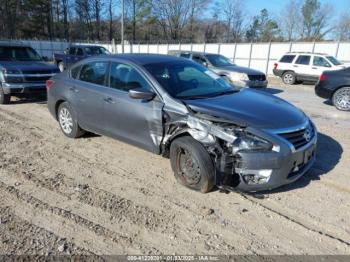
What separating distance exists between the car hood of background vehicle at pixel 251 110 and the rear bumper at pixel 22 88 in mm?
6825

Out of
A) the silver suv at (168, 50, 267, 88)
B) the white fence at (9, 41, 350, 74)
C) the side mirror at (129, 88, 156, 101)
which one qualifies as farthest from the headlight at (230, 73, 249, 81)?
the white fence at (9, 41, 350, 74)

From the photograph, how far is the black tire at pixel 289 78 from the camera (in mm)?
18141

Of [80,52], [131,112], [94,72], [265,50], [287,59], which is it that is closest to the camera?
[131,112]

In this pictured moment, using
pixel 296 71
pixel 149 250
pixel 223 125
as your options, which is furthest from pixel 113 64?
pixel 296 71

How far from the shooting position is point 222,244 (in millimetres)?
3172

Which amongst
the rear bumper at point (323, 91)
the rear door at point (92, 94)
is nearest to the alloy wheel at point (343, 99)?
the rear bumper at point (323, 91)

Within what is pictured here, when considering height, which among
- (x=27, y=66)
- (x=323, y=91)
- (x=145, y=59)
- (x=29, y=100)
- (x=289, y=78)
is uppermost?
(x=145, y=59)

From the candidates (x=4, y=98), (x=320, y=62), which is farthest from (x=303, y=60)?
(x=4, y=98)

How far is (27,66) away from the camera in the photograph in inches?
382

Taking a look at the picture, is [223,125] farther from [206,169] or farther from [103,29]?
[103,29]

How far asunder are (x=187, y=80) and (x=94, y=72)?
1771 mm

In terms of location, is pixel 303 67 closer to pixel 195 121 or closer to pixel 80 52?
pixel 80 52

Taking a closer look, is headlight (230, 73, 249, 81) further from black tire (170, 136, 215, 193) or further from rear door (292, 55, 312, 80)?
black tire (170, 136, 215, 193)

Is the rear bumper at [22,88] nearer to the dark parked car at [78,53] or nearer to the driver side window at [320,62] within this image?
the dark parked car at [78,53]
